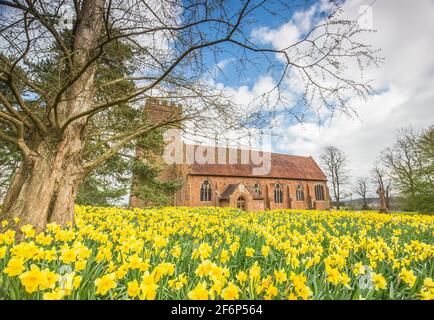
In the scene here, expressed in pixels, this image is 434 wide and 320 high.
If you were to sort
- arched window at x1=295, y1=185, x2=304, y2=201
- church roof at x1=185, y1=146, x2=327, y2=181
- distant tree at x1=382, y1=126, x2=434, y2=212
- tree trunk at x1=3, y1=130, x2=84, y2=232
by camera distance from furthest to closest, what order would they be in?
arched window at x1=295, y1=185, x2=304, y2=201, church roof at x1=185, y1=146, x2=327, y2=181, distant tree at x1=382, y1=126, x2=434, y2=212, tree trunk at x1=3, y1=130, x2=84, y2=232

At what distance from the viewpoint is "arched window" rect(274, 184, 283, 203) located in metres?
33.5

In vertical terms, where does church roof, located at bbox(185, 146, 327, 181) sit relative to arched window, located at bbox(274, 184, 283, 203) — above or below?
above

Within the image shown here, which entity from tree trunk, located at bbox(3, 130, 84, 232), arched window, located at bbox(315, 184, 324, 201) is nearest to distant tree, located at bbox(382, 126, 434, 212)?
arched window, located at bbox(315, 184, 324, 201)

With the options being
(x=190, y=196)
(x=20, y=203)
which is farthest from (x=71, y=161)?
(x=190, y=196)

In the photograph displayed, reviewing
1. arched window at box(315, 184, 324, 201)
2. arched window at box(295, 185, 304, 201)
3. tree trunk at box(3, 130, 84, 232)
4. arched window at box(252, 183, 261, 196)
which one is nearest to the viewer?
tree trunk at box(3, 130, 84, 232)

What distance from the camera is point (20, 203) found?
3.59m

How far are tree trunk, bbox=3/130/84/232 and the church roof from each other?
2369 cm

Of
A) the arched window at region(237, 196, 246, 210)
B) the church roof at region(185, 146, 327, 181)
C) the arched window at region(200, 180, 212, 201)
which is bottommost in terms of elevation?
the arched window at region(237, 196, 246, 210)

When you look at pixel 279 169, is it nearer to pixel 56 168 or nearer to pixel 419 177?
pixel 419 177

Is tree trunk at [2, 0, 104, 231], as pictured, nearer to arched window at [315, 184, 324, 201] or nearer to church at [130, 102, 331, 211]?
church at [130, 102, 331, 211]

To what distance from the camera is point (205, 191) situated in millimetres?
28531
